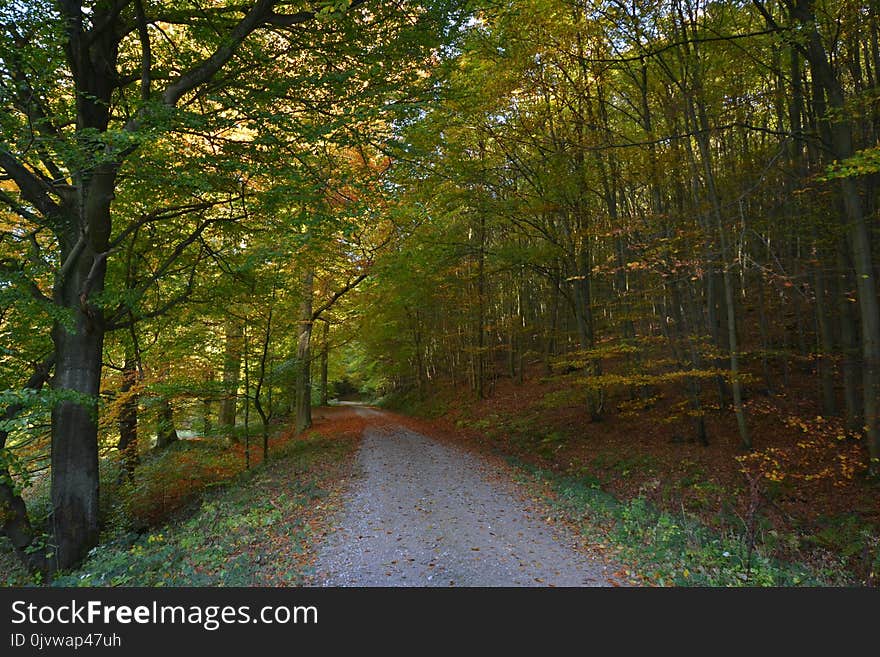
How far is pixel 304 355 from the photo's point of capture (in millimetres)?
15336

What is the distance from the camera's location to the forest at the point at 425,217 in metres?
6.27

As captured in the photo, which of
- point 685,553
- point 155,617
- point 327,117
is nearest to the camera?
point 155,617

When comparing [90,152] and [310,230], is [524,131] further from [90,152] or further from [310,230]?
[90,152]

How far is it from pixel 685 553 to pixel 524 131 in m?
10.3

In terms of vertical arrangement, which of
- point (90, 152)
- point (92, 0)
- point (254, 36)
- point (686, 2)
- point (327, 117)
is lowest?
point (90, 152)

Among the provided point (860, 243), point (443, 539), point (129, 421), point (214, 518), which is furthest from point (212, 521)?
point (860, 243)

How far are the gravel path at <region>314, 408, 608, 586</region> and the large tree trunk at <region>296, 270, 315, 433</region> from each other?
24.2 feet

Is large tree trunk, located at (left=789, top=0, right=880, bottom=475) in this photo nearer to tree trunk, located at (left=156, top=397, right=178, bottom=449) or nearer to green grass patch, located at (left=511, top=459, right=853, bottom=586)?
green grass patch, located at (left=511, top=459, right=853, bottom=586)

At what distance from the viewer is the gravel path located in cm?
439

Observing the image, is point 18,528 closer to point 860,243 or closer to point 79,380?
point 79,380

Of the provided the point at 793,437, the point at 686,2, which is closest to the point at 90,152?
the point at 686,2

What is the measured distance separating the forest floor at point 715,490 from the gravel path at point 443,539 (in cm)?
83

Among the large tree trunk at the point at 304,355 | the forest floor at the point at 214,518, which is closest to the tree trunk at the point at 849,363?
the forest floor at the point at 214,518

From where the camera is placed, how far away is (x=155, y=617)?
3180 mm
